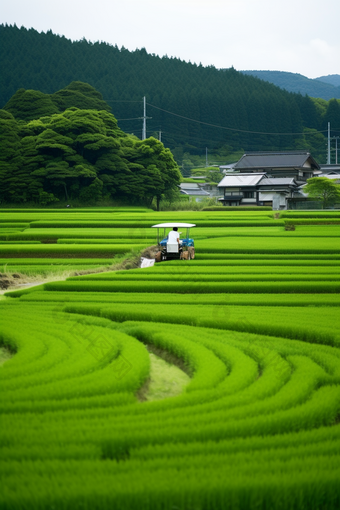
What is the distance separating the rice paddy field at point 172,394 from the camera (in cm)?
371

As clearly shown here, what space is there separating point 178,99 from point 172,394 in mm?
101237

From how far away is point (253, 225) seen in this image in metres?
34.4

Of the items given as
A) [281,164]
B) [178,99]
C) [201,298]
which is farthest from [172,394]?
[178,99]

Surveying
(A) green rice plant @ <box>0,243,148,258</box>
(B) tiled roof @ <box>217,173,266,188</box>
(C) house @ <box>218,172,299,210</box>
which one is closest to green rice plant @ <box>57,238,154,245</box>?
(A) green rice plant @ <box>0,243,148,258</box>

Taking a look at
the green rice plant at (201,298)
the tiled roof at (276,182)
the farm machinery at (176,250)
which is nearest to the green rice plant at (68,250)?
the farm machinery at (176,250)

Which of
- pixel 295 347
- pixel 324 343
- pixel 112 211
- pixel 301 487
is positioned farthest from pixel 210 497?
pixel 112 211

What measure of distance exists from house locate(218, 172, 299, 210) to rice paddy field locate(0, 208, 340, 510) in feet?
125

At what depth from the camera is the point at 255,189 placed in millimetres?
53000

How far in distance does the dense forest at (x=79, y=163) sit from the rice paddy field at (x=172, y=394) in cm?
3295

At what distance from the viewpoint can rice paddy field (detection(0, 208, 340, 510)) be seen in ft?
12.2

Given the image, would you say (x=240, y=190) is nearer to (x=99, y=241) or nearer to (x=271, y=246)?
(x=99, y=241)

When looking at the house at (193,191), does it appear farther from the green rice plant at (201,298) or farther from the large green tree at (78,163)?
the green rice plant at (201,298)

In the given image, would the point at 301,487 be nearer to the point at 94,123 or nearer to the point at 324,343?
the point at 324,343

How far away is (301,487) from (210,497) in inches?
26.8
